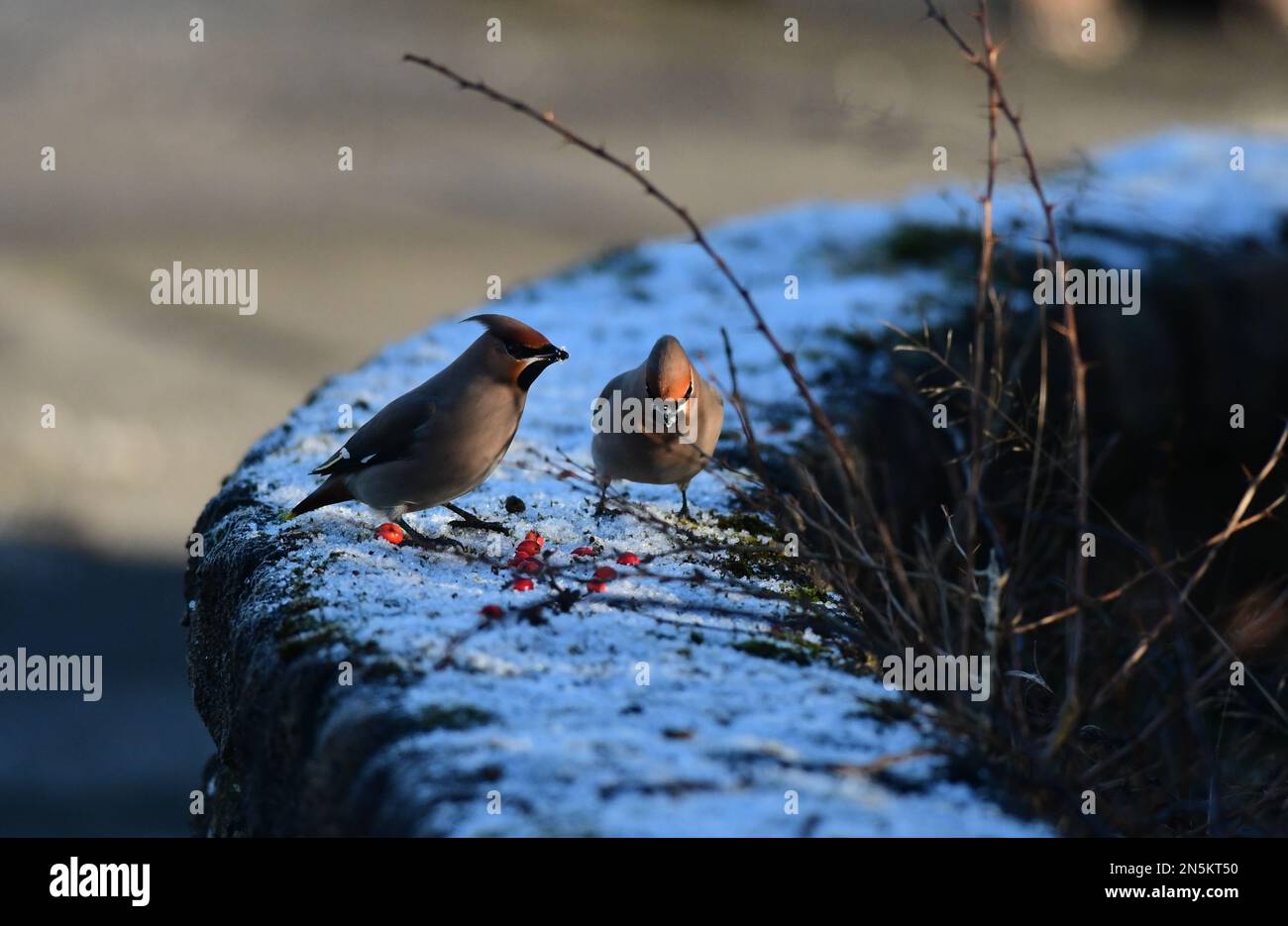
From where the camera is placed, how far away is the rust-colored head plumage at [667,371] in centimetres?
434

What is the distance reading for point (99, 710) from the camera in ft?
25.7

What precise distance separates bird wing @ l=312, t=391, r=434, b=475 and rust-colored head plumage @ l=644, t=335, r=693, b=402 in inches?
26.4

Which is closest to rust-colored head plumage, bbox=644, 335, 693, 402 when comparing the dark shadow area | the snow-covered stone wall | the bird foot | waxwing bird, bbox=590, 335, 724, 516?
waxwing bird, bbox=590, 335, 724, 516

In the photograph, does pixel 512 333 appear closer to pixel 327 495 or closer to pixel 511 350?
pixel 511 350

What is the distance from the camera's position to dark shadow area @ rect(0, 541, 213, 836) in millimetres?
7109

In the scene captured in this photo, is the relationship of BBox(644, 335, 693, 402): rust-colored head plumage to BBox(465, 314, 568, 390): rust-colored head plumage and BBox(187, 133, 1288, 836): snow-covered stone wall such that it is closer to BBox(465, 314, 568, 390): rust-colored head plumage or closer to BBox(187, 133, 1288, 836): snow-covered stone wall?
BBox(465, 314, 568, 390): rust-colored head plumage

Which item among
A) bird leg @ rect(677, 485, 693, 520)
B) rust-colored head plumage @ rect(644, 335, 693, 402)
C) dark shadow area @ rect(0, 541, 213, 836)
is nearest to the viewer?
rust-colored head plumage @ rect(644, 335, 693, 402)

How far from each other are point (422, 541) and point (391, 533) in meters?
0.10

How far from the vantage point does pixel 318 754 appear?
312cm

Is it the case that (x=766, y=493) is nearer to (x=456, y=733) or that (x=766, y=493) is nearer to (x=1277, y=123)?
(x=456, y=733)

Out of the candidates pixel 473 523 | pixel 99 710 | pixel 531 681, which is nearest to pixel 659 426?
pixel 473 523

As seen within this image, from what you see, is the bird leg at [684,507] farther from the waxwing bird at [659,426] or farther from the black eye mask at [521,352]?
the black eye mask at [521,352]

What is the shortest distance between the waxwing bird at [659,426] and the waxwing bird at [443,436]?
1.04 ft
